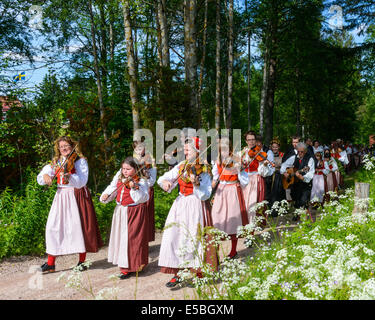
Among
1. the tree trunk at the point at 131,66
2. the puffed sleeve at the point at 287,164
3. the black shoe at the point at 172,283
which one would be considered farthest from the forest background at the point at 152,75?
the black shoe at the point at 172,283

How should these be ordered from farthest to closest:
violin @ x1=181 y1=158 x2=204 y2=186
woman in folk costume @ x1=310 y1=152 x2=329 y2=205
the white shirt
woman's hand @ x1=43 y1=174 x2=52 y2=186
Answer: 1. woman in folk costume @ x1=310 y1=152 x2=329 y2=205
2. the white shirt
3. woman's hand @ x1=43 y1=174 x2=52 y2=186
4. violin @ x1=181 y1=158 x2=204 y2=186

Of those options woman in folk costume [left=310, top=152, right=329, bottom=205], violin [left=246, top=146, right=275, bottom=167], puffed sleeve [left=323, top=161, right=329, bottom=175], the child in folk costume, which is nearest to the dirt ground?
the child in folk costume

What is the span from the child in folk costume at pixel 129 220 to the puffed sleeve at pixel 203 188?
0.75 meters

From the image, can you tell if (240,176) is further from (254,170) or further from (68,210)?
(68,210)

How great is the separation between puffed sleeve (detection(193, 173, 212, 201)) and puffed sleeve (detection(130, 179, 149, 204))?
28.0 inches

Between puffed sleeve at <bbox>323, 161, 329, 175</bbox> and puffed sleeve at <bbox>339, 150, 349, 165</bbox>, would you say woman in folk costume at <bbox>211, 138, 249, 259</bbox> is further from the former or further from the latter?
puffed sleeve at <bbox>339, 150, 349, 165</bbox>

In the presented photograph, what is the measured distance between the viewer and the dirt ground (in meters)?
4.23

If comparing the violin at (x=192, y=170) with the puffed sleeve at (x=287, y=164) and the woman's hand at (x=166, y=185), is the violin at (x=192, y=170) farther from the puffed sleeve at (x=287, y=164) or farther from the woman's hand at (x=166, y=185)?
the puffed sleeve at (x=287, y=164)

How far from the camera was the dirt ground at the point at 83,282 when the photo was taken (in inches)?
166

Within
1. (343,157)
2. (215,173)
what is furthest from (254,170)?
(343,157)

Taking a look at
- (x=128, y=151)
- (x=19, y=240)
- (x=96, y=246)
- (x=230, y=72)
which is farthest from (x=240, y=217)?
(x=230, y=72)

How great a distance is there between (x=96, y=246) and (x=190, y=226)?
5.47 feet
